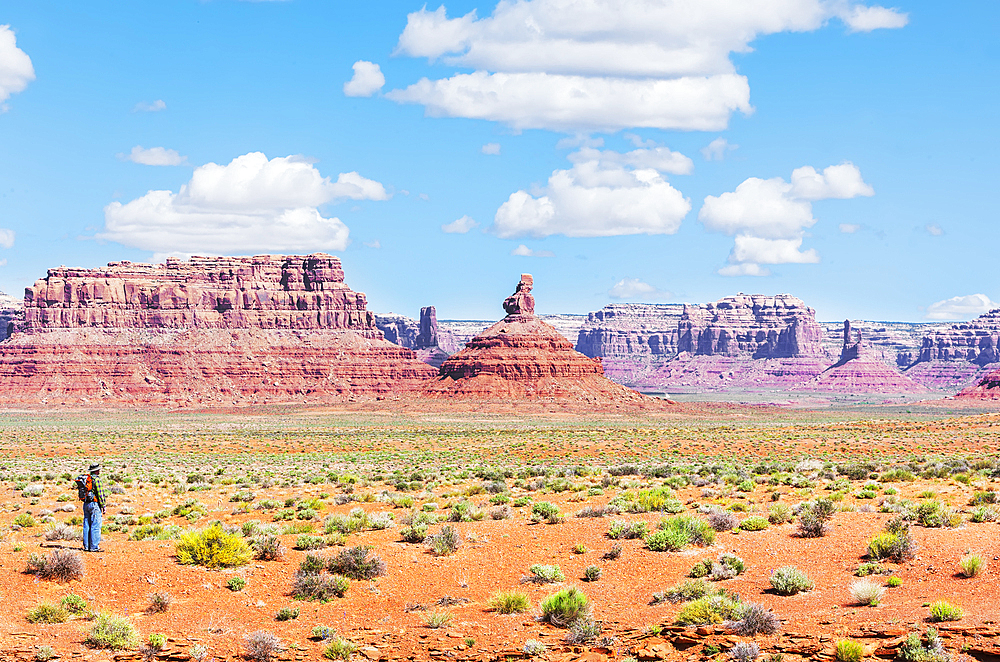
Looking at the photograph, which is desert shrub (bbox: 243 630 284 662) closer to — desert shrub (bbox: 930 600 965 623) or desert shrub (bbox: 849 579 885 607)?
desert shrub (bbox: 849 579 885 607)

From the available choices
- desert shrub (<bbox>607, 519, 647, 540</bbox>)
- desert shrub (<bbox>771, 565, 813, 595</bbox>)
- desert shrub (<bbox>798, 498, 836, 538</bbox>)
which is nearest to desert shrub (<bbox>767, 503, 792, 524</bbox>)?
desert shrub (<bbox>798, 498, 836, 538</bbox>)

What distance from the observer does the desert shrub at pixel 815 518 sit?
18.9 metres

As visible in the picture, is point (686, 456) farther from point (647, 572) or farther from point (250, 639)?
point (250, 639)

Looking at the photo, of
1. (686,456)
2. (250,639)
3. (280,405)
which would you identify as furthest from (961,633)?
(280,405)

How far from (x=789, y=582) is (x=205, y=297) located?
16705 cm

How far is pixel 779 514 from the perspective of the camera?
2075 cm

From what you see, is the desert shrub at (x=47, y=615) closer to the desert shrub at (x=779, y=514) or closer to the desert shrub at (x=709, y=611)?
the desert shrub at (x=709, y=611)

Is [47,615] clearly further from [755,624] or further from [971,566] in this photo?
[971,566]

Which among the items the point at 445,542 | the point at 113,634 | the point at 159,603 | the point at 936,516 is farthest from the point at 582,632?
the point at 936,516

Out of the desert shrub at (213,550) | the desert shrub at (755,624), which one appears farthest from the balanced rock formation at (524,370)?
the desert shrub at (755,624)

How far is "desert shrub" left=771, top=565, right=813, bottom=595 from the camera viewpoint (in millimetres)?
15359

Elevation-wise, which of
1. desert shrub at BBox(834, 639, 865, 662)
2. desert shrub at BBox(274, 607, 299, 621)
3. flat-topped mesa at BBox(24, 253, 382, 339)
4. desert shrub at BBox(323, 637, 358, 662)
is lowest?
desert shrub at BBox(323, 637, 358, 662)

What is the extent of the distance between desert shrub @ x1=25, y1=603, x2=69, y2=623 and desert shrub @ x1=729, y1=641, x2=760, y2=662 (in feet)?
30.3

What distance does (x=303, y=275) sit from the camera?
615 ft
